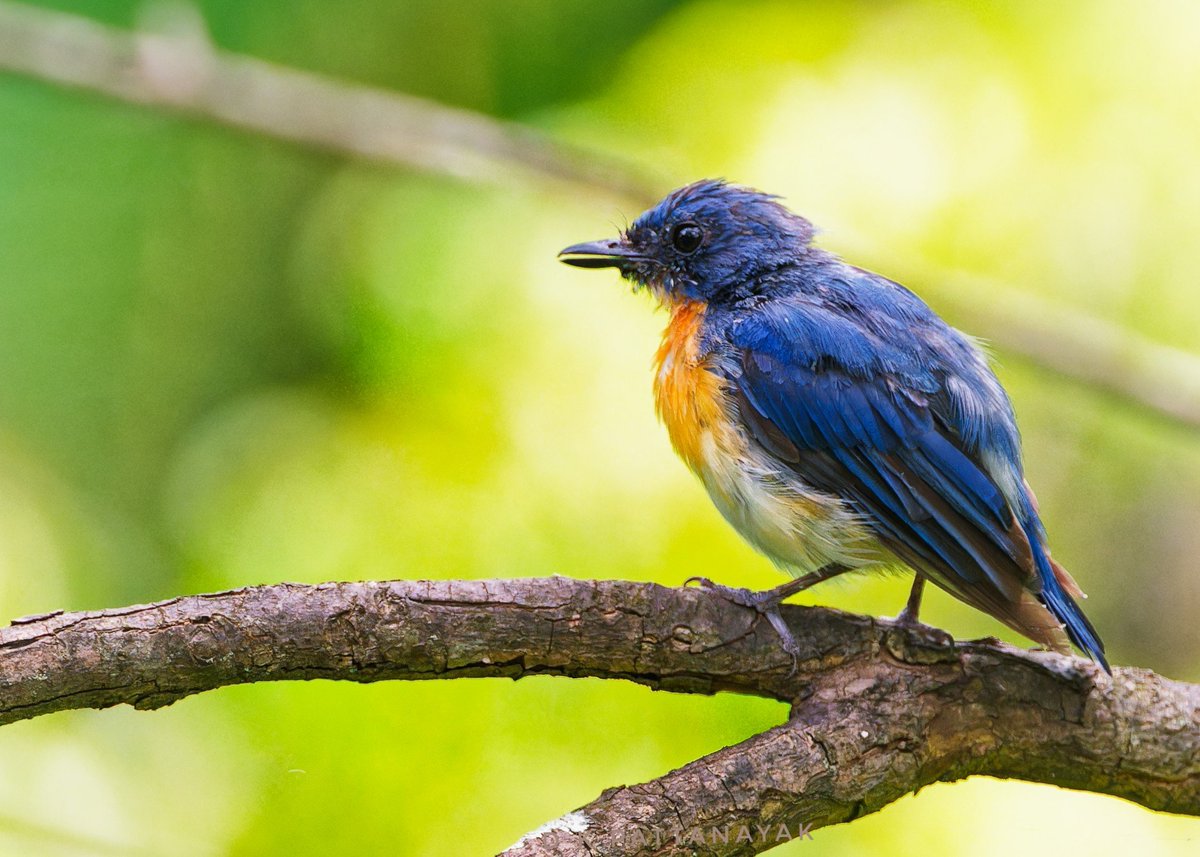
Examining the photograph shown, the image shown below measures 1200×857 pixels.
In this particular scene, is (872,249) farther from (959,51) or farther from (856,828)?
(856,828)

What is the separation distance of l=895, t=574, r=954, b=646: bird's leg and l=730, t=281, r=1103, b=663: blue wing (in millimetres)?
140

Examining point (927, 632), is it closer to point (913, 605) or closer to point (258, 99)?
point (913, 605)

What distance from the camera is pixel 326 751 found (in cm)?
436

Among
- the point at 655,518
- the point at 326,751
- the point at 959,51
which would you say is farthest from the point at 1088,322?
the point at 326,751

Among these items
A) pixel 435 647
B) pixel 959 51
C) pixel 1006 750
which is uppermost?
pixel 959 51

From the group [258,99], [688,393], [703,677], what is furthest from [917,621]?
[258,99]

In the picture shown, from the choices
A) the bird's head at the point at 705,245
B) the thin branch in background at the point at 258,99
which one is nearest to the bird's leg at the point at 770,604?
the bird's head at the point at 705,245

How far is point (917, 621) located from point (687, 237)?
61.2 inches

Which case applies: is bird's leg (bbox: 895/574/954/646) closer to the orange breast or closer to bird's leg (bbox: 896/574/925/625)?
bird's leg (bbox: 896/574/925/625)

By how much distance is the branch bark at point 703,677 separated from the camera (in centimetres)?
264

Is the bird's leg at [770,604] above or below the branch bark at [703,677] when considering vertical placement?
above

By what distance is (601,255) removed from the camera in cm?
440

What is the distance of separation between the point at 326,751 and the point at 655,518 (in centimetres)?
151

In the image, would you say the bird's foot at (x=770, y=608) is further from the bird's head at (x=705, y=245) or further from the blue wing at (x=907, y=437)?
the bird's head at (x=705, y=245)
